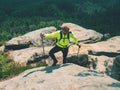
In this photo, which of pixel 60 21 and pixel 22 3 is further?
pixel 22 3

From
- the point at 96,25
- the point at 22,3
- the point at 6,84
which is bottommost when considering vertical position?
the point at 6,84

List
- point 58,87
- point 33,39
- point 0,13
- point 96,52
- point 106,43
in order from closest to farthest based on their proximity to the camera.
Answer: point 58,87
point 96,52
point 106,43
point 33,39
point 0,13

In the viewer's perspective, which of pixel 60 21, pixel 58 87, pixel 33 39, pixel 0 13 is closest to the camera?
pixel 58 87

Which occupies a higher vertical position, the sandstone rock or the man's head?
the man's head

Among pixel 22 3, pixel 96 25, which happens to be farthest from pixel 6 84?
pixel 22 3

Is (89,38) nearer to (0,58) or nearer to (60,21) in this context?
(0,58)

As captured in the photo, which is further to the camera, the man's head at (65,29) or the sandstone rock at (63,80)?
the man's head at (65,29)

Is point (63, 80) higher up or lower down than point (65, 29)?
lower down

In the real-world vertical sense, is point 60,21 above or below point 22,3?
below

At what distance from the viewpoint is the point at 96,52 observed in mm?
20562

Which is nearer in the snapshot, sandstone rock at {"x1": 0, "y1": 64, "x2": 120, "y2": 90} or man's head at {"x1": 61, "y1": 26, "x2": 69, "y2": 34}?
sandstone rock at {"x1": 0, "y1": 64, "x2": 120, "y2": 90}

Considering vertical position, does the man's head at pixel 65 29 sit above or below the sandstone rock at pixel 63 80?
above

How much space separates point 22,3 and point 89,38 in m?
28.3

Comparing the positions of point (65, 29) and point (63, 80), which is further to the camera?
point (65, 29)
